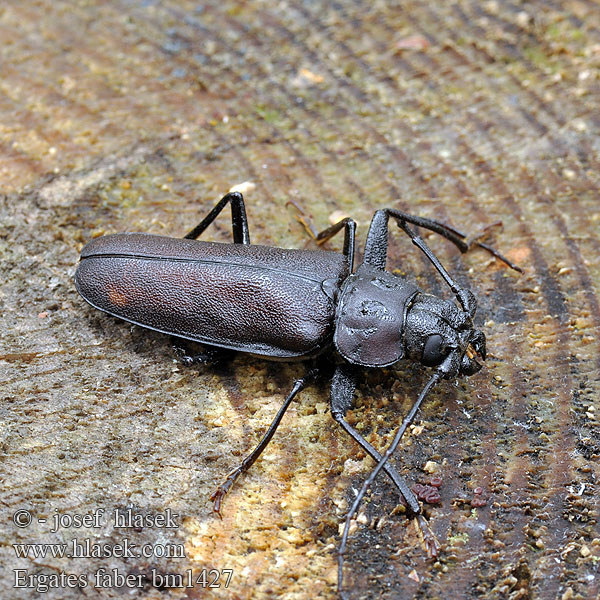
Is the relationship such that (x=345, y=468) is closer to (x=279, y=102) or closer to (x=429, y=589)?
(x=429, y=589)

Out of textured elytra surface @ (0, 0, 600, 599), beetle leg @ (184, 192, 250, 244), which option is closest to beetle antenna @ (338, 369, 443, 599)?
textured elytra surface @ (0, 0, 600, 599)

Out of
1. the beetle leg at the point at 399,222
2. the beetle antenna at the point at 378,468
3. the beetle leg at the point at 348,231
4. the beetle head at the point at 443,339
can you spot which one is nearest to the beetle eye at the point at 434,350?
the beetle head at the point at 443,339

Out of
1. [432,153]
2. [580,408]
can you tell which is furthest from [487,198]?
[580,408]

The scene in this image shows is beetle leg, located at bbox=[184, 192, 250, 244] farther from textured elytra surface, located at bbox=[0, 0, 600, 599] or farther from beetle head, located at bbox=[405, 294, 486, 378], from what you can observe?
A: beetle head, located at bbox=[405, 294, 486, 378]

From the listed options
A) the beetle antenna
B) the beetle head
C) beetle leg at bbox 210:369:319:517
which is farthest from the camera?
the beetle head

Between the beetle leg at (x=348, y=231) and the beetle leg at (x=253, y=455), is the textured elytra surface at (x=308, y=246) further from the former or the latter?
the beetle leg at (x=348, y=231)

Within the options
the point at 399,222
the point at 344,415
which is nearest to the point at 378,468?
the point at 344,415

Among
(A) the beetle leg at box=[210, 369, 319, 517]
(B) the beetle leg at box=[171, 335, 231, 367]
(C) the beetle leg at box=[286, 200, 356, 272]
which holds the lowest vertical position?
(A) the beetle leg at box=[210, 369, 319, 517]
